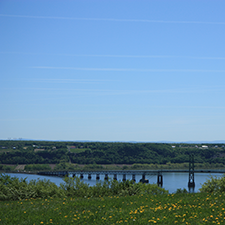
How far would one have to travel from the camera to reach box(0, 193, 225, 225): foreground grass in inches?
539

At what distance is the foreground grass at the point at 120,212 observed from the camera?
13.7 meters

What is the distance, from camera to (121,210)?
51.0ft

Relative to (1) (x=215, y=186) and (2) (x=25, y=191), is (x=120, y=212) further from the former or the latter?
(1) (x=215, y=186)

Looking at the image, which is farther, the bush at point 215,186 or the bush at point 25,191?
the bush at point 215,186

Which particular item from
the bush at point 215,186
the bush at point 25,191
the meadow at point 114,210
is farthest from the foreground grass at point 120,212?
the bush at point 215,186

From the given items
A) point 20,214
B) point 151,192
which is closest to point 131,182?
point 151,192

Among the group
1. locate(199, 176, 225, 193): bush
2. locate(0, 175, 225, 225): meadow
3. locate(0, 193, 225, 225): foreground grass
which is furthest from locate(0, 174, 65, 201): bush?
locate(199, 176, 225, 193): bush

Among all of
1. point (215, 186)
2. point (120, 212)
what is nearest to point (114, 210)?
point (120, 212)

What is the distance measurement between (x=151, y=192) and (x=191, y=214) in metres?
7.80

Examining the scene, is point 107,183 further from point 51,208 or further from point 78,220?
point 78,220

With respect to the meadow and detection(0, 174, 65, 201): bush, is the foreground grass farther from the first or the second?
detection(0, 174, 65, 201): bush

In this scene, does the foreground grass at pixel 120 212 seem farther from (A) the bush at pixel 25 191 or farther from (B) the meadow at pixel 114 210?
(A) the bush at pixel 25 191

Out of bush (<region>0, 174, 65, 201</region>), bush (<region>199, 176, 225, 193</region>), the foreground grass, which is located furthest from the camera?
bush (<region>199, 176, 225, 193</region>)

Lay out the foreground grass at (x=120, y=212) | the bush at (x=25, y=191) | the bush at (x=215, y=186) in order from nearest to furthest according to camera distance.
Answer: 1. the foreground grass at (x=120, y=212)
2. the bush at (x=25, y=191)
3. the bush at (x=215, y=186)
